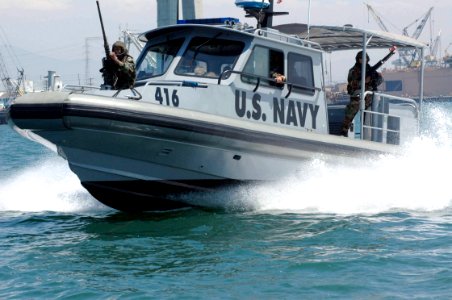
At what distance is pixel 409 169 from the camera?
11125 mm

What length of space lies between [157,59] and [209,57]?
81 centimetres

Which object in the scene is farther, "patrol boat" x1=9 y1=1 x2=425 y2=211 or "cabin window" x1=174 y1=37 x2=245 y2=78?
"cabin window" x1=174 y1=37 x2=245 y2=78

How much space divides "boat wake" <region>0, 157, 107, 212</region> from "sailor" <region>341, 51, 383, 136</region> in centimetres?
374

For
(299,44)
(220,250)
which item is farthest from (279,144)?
(220,250)

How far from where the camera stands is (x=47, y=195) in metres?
11.4

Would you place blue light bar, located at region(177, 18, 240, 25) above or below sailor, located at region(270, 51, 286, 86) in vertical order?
above

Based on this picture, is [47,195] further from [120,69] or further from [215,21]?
[215,21]

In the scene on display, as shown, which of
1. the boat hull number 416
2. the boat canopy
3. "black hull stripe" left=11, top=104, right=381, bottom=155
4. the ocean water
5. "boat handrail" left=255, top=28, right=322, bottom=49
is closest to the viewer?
the ocean water

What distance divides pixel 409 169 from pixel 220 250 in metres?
4.38

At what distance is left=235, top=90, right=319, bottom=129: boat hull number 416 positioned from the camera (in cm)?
958

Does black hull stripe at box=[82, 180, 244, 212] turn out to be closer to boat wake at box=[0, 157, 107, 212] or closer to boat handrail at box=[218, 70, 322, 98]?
boat wake at box=[0, 157, 107, 212]

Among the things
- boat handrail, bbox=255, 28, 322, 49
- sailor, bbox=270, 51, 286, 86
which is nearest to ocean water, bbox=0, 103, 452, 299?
sailor, bbox=270, 51, 286, 86

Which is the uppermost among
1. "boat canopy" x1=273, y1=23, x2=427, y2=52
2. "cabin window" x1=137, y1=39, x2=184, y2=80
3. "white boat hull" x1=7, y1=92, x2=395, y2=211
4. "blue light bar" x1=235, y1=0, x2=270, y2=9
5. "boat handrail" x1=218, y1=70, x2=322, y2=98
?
"blue light bar" x1=235, y1=0, x2=270, y2=9

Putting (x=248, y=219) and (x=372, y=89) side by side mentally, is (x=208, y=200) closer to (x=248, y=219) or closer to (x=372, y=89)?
(x=248, y=219)
